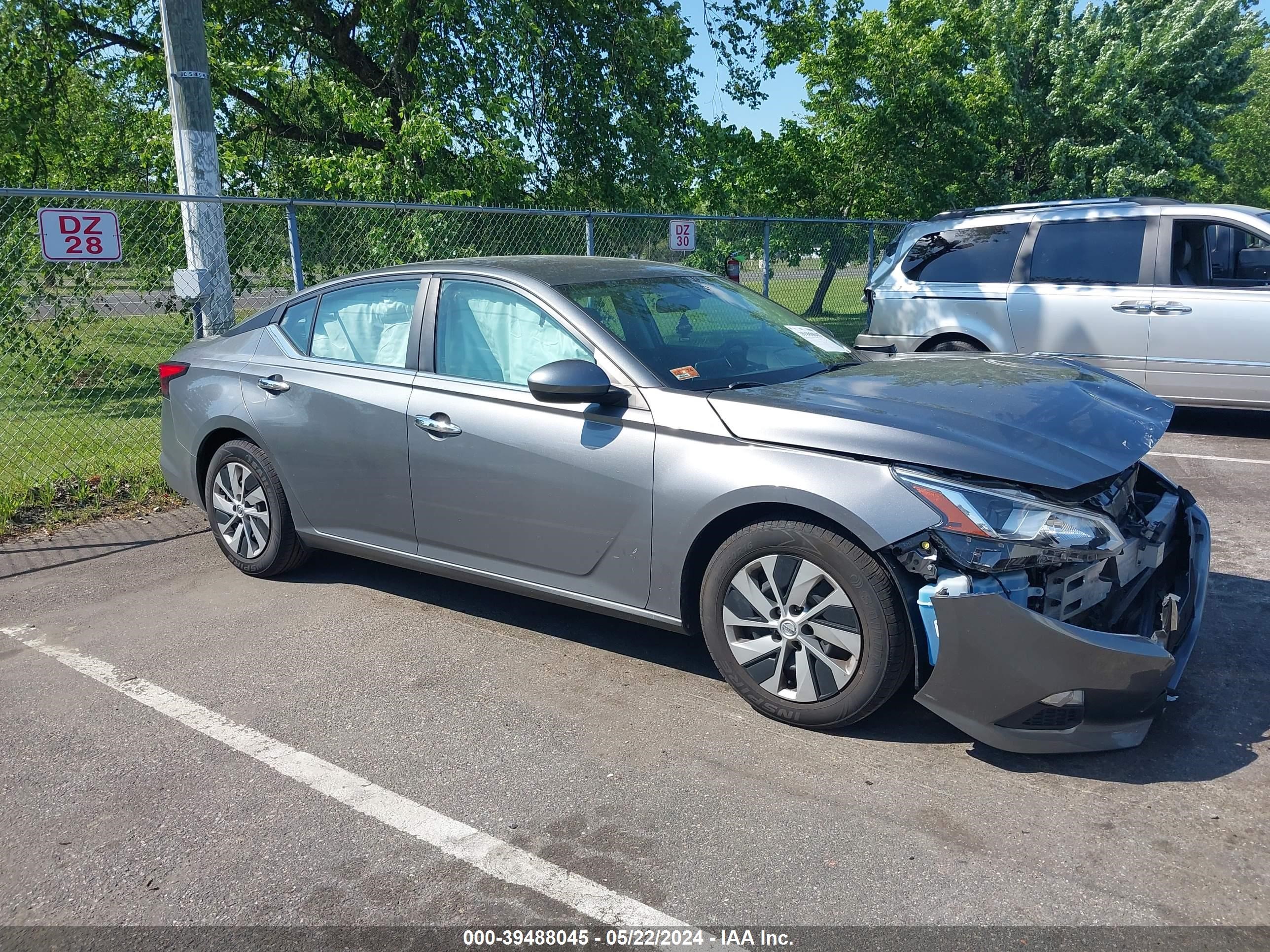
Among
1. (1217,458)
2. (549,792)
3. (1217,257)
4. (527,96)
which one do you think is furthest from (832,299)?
(549,792)

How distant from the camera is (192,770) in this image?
3.51 meters

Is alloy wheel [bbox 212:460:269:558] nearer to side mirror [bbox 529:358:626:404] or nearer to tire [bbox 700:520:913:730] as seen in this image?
side mirror [bbox 529:358:626:404]

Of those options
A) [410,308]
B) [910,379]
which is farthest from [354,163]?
[910,379]

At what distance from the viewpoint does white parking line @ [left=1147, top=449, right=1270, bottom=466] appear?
7672mm

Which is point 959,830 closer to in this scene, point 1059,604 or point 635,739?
point 1059,604

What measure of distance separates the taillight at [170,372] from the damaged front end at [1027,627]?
415cm

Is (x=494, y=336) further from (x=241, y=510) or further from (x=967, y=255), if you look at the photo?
(x=967, y=255)

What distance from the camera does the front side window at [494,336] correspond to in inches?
171

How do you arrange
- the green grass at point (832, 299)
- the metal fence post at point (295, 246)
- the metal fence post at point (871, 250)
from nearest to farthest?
the metal fence post at point (295, 246)
the green grass at point (832, 299)
the metal fence post at point (871, 250)

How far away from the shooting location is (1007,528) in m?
3.26

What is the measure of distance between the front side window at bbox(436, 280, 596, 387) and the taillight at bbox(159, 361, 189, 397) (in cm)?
191

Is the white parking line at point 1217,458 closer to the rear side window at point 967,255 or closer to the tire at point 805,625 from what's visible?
the rear side window at point 967,255

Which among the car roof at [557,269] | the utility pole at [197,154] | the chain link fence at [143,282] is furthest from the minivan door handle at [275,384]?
the utility pole at [197,154]

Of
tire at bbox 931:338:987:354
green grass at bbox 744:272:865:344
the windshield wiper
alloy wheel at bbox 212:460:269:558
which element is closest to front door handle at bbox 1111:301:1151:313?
tire at bbox 931:338:987:354
